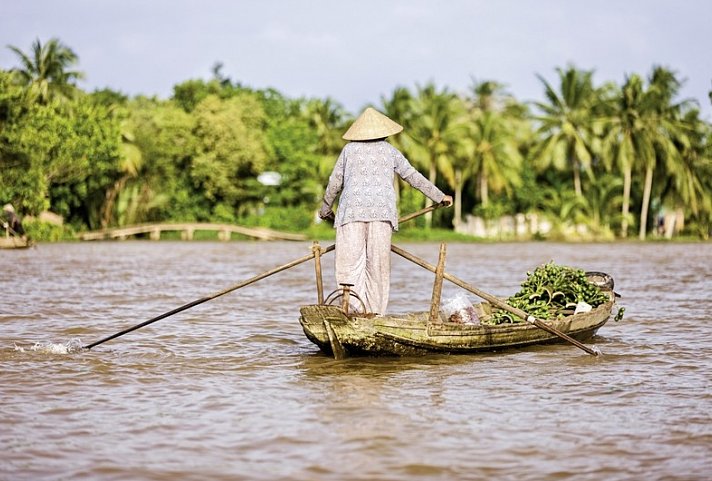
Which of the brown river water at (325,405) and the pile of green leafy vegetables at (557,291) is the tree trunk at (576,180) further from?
the pile of green leafy vegetables at (557,291)

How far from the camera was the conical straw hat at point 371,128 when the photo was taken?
7.13 metres

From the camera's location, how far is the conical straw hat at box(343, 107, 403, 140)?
713 centimetres

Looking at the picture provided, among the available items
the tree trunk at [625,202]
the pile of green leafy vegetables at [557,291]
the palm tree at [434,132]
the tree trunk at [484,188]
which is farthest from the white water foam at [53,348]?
the tree trunk at [625,202]

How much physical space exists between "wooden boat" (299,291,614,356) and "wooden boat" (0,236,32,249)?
20.2 m

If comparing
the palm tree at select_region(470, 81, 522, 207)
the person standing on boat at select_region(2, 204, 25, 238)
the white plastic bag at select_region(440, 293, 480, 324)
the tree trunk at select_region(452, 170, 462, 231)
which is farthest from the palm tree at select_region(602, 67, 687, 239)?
the white plastic bag at select_region(440, 293, 480, 324)

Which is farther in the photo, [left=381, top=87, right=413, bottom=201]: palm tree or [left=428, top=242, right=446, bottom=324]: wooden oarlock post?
[left=381, top=87, right=413, bottom=201]: palm tree

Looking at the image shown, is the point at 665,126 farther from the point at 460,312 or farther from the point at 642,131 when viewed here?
the point at 460,312

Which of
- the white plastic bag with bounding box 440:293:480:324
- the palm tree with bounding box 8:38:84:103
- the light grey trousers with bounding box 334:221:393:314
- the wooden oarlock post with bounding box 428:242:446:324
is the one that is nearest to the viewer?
the wooden oarlock post with bounding box 428:242:446:324

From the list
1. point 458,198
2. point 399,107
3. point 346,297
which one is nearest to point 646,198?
point 458,198

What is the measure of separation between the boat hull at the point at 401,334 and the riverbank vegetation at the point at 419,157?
2990cm

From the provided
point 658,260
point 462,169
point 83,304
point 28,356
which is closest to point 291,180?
point 462,169

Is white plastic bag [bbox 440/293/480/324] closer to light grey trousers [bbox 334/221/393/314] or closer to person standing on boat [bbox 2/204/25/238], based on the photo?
light grey trousers [bbox 334/221/393/314]

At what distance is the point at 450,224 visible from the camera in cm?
4388

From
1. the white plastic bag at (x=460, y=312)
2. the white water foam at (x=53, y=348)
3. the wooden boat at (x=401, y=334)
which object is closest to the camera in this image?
the wooden boat at (x=401, y=334)
